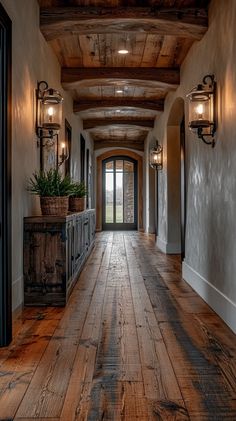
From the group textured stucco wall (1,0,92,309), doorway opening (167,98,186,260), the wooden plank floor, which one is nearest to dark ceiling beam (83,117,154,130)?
doorway opening (167,98,186,260)

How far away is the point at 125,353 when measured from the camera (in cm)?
275

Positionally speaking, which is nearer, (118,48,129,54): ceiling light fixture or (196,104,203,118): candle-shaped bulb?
(196,104,203,118): candle-shaped bulb

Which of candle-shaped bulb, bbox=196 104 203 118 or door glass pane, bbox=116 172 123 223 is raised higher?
candle-shaped bulb, bbox=196 104 203 118

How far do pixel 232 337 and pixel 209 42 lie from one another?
2898 millimetres

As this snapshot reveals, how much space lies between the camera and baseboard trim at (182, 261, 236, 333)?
330 cm

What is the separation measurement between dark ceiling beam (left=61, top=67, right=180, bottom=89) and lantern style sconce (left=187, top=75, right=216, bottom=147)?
2350 millimetres

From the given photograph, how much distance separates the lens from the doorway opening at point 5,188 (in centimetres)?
290

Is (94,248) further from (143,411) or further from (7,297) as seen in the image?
(143,411)

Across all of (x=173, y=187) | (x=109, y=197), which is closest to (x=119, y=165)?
(x=109, y=197)

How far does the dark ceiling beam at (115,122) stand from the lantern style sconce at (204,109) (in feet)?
20.5

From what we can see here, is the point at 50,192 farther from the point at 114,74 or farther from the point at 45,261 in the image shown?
the point at 114,74

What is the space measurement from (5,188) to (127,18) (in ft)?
8.30

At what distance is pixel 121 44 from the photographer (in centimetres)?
544

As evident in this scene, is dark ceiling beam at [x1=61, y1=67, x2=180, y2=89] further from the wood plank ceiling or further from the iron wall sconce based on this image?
the iron wall sconce
